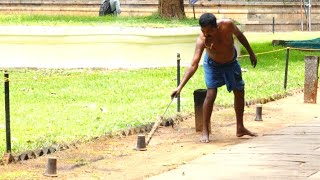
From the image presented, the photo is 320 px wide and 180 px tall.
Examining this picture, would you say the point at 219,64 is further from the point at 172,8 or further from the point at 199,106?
the point at 172,8

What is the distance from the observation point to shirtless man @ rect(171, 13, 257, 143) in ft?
33.5

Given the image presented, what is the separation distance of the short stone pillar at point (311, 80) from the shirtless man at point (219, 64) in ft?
11.5

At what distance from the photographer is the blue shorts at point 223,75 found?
10438 millimetres

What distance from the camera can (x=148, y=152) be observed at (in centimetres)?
995

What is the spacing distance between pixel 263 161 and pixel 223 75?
1.94 meters

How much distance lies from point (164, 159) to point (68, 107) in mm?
4612

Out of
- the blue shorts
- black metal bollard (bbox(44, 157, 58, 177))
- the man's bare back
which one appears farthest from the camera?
the blue shorts

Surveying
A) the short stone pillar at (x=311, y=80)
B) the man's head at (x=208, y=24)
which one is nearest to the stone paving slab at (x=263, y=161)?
the man's head at (x=208, y=24)

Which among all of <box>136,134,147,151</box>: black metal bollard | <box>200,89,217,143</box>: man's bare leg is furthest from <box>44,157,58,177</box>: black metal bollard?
<box>200,89,217,143</box>: man's bare leg

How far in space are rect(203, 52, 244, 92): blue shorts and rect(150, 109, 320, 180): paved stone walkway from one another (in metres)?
0.69

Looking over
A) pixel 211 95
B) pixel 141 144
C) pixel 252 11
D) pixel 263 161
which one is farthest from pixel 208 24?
pixel 252 11

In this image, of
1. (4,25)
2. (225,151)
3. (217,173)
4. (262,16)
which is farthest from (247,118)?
(262,16)

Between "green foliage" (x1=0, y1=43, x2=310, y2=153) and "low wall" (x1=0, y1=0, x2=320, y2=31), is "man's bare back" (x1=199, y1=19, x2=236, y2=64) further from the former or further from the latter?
"low wall" (x1=0, y1=0, x2=320, y2=31)

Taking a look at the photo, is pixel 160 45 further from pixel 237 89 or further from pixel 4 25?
pixel 237 89
